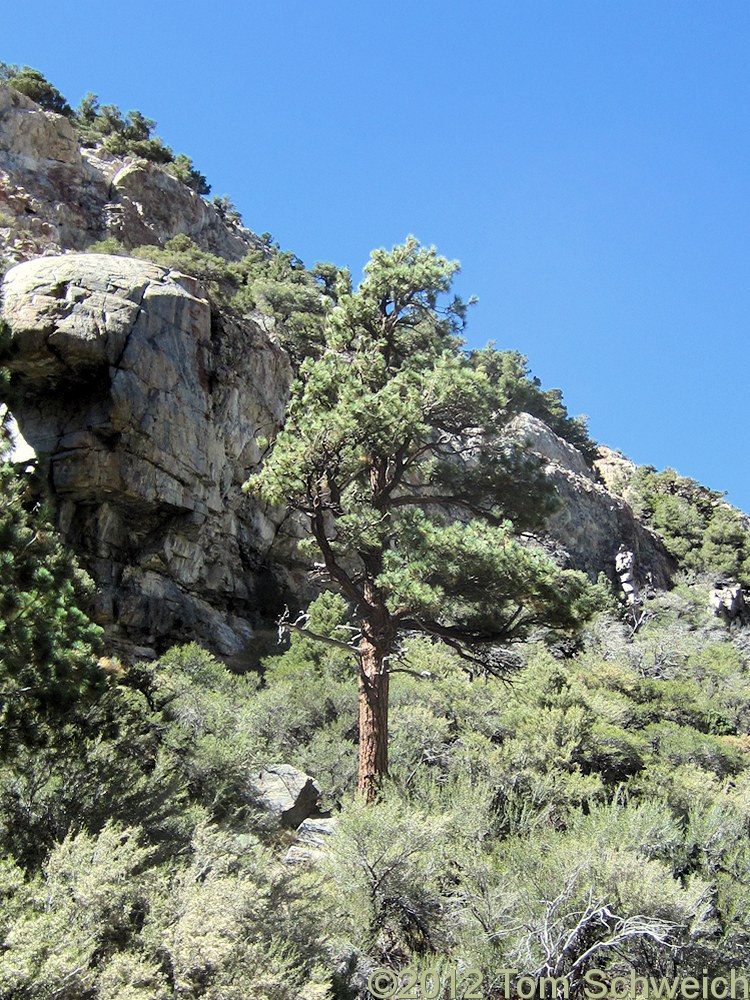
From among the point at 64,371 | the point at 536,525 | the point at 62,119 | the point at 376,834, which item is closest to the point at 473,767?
the point at 536,525

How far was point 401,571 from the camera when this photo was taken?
348 inches

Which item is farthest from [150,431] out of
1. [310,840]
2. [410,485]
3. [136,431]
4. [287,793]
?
[310,840]

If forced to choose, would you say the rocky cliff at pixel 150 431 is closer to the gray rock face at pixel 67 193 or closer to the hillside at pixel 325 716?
the hillside at pixel 325 716

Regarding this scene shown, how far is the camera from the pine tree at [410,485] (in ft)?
29.7

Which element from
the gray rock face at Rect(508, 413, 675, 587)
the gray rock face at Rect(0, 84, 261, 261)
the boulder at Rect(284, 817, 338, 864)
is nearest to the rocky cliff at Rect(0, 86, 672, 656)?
the gray rock face at Rect(0, 84, 261, 261)

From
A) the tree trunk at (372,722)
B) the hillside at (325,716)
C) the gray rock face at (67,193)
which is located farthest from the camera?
the gray rock face at (67,193)

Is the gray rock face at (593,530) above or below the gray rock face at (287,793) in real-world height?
above

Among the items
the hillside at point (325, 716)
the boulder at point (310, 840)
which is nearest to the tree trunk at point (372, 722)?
the hillside at point (325, 716)

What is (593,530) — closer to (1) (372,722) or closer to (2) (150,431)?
(2) (150,431)

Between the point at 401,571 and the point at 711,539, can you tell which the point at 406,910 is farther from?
the point at 711,539

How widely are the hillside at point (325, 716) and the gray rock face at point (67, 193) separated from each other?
33.5 ft

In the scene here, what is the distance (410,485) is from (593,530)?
104ft

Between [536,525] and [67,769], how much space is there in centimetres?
642

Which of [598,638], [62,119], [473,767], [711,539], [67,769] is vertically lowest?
[67,769]
